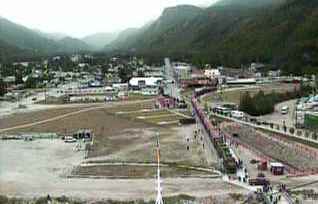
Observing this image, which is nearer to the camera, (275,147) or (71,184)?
(71,184)

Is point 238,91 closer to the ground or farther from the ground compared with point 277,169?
farther from the ground

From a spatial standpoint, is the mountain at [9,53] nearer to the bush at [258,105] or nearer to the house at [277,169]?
the bush at [258,105]

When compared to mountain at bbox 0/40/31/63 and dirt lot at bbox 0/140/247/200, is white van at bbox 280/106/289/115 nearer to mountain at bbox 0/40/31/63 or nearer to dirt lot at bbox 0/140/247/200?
dirt lot at bbox 0/140/247/200

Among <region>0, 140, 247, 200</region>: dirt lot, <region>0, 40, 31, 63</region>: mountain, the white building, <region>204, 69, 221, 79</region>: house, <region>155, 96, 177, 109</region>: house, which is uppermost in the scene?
<region>0, 40, 31, 63</region>: mountain

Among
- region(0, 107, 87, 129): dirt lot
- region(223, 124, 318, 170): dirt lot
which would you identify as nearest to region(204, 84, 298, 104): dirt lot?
region(0, 107, 87, 129): dirt lot

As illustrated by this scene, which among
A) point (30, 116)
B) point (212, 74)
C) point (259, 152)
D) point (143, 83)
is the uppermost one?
point (212, 74)

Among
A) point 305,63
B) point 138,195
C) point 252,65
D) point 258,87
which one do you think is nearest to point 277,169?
point 138,195

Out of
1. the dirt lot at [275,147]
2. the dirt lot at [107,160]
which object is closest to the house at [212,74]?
the dirt lot at [107,160]

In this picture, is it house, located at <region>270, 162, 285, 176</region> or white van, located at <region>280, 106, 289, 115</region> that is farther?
white van, located at <region>280, 106, 289, 115</region>

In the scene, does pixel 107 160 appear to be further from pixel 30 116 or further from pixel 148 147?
pixel 30 116

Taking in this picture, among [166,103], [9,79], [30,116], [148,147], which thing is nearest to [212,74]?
[9,79]

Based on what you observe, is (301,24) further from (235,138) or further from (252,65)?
(235,138)
